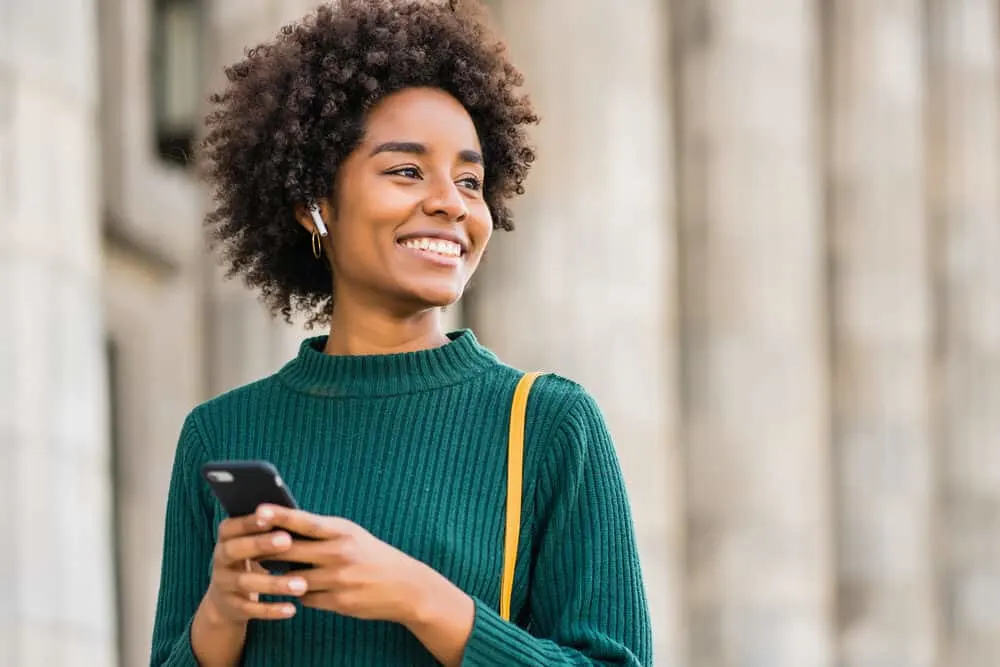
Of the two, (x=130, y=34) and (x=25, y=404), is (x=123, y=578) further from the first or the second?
(x=25, y=404)

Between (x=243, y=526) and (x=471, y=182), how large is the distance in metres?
0.88

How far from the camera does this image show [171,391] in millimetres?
15750

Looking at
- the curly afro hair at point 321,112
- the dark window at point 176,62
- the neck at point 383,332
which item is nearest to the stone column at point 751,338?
the dark window at point 176,62

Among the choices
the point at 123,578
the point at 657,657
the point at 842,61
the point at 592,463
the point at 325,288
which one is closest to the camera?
the point at 592,463

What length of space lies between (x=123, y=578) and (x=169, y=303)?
2.12m

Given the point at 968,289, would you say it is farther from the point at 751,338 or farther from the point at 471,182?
the point at 471,182

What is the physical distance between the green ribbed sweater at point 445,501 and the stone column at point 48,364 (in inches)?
202

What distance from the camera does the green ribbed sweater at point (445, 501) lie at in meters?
3.47

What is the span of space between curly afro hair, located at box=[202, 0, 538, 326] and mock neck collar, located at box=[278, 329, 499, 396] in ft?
1.07

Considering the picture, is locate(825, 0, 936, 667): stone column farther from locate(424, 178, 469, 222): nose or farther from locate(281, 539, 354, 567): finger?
locate(281, 539, 354, 567): finger

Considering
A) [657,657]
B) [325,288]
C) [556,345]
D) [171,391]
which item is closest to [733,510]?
[657,657]

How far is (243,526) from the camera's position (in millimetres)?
3141

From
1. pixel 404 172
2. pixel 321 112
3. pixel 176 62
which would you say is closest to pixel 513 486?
pixel 404 172

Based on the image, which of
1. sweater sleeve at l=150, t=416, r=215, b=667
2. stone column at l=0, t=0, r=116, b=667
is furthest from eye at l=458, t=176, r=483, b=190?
stone column at l=0, t=0, r=116, b=667
